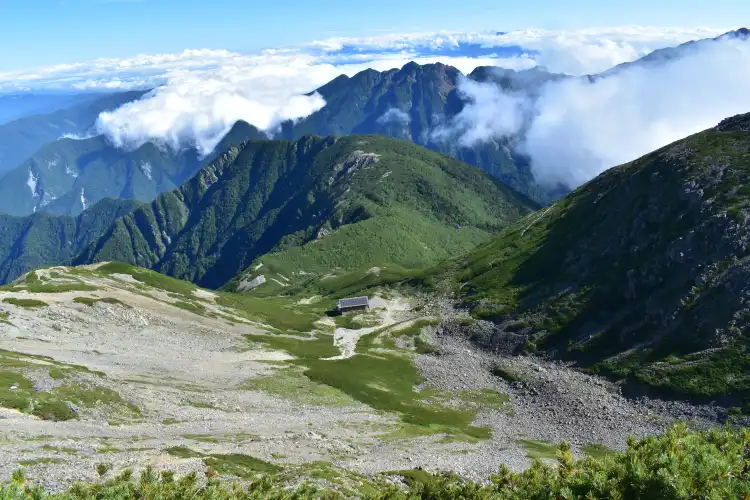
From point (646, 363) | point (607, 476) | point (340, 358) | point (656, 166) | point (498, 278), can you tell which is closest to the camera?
point (607, 476)

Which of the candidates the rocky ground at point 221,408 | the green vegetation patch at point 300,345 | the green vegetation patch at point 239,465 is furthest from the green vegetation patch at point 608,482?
the green vegetation patch at point 300,345

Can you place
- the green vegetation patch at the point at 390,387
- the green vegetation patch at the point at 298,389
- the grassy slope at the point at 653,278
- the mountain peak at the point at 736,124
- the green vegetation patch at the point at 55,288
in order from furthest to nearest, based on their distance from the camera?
the mountain peak at the point at 736,124, the green vegetation patch at the point at 55,288, the grassy slope at the point at 653,278, the green vegetation patch at the point at 298,389, the green vegetation patch at the point at 390,387

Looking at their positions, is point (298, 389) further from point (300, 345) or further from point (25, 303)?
point (25, 303)

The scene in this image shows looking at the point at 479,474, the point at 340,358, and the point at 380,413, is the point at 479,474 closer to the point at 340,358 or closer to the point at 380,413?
the point at 380,413

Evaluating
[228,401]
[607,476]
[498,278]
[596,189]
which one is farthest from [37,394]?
[596,189]

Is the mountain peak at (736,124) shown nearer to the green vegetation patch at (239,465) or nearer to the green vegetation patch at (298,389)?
the green vegetation patch at (298,389)

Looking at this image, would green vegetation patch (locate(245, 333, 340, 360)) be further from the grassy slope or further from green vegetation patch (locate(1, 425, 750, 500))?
green vegetation patch (locate(1, 425, 750, 500))
